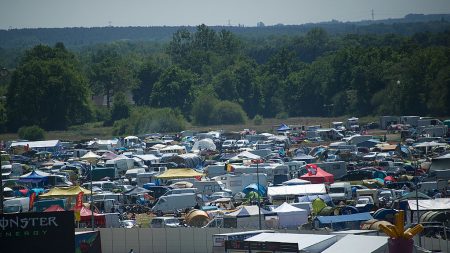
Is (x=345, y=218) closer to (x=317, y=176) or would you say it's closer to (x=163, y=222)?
(x=163, y=222)

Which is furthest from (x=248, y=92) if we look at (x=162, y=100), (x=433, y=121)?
(x=433, y=121)

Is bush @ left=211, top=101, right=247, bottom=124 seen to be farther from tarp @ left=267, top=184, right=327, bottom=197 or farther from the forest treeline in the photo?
tarp @ left=267, top=184, right=327, bottom=197

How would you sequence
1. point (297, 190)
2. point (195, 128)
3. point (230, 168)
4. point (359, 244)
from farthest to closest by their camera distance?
point (195, 128), point (230, 168), point (297, 190), point (359, 244)

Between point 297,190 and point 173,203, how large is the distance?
3468 millimetres

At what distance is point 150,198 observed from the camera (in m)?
29.8

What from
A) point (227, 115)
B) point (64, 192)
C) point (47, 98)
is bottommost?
point (227, 115)

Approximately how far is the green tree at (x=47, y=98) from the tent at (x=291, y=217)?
4533cm

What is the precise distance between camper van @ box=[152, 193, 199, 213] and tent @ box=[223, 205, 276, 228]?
4.14 metres

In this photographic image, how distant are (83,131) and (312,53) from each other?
2432 inches

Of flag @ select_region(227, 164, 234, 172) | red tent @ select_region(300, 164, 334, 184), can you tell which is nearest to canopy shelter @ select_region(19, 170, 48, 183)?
flag @ select_region(227, 164, 234, 172)

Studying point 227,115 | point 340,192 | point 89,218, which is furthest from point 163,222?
point 227,115

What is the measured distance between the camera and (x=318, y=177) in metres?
30.8

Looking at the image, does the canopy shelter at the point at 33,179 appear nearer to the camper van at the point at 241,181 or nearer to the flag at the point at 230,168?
the flag at the point at 230,168

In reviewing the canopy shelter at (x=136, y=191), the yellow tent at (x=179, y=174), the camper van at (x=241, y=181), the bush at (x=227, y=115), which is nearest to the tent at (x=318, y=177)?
the camper van at (x=241, y=181)
